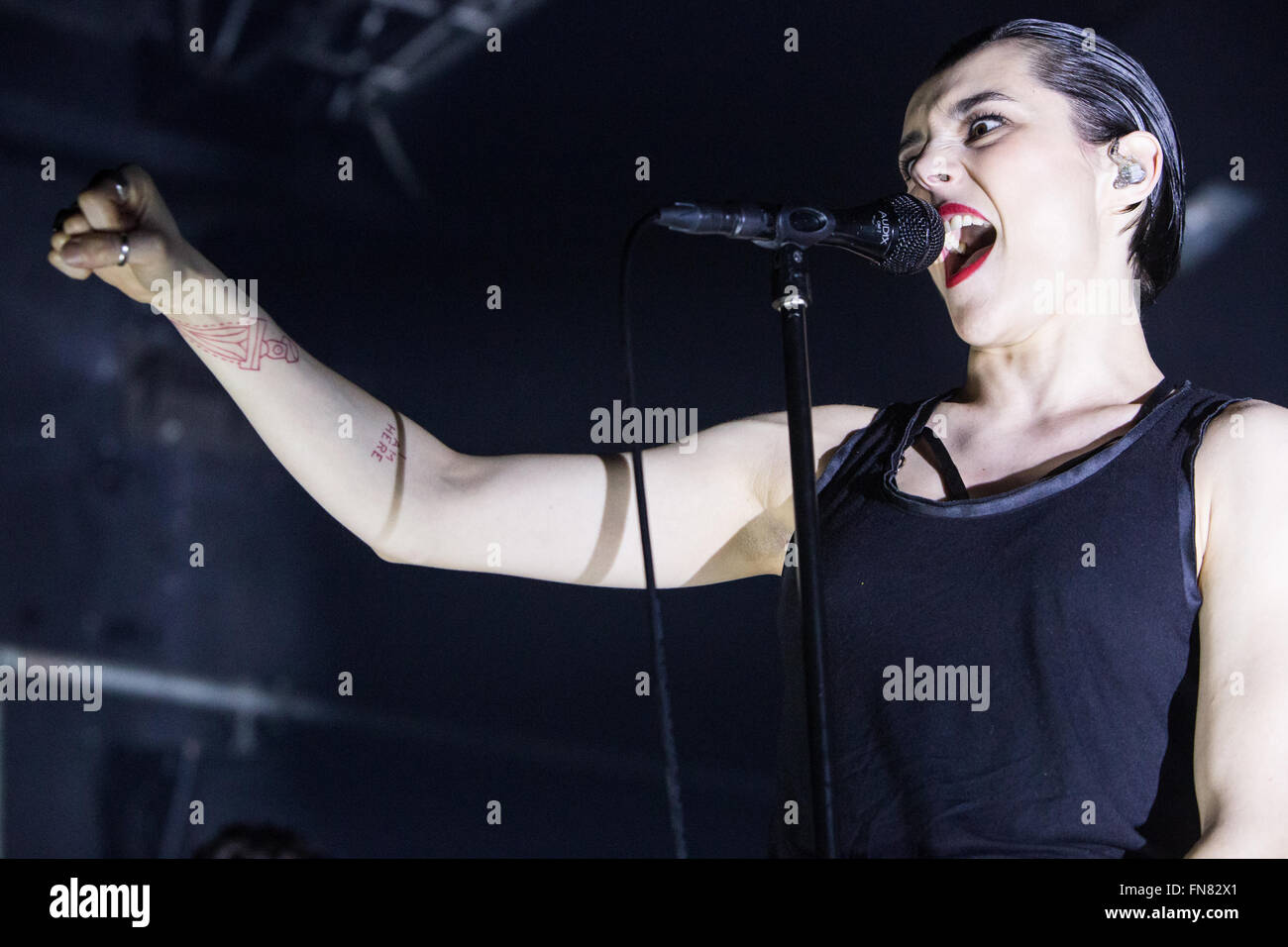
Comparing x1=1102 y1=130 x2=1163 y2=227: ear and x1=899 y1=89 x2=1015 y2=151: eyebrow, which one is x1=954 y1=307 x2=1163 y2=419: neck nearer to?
x1=1102 y1=130 x2=1163 y2=227: ear

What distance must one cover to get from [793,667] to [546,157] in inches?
54.1

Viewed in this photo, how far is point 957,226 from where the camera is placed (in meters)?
1.17

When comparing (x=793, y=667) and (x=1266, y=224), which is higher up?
(x=1266, y=224)

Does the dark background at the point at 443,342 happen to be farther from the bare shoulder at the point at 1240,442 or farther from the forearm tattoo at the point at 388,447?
the forearm tattoo at the point at 388,447

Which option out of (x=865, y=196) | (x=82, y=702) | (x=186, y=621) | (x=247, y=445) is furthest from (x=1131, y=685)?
(x=82, y=702)

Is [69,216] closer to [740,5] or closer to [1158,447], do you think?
[1158,447]

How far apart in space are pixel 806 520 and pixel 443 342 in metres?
1.55

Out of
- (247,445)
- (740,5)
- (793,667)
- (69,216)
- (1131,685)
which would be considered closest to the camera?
(69,216)

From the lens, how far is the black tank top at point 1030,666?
36.5 inches

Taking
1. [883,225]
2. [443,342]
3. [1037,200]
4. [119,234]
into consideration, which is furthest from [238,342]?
[443,342]

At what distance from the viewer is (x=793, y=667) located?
3.50 ft

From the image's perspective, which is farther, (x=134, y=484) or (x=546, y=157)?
(x=134, y=484)

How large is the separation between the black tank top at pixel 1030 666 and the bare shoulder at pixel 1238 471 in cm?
1

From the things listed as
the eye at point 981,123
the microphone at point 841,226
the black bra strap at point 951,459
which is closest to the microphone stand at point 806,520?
the microphone at point 841,226
